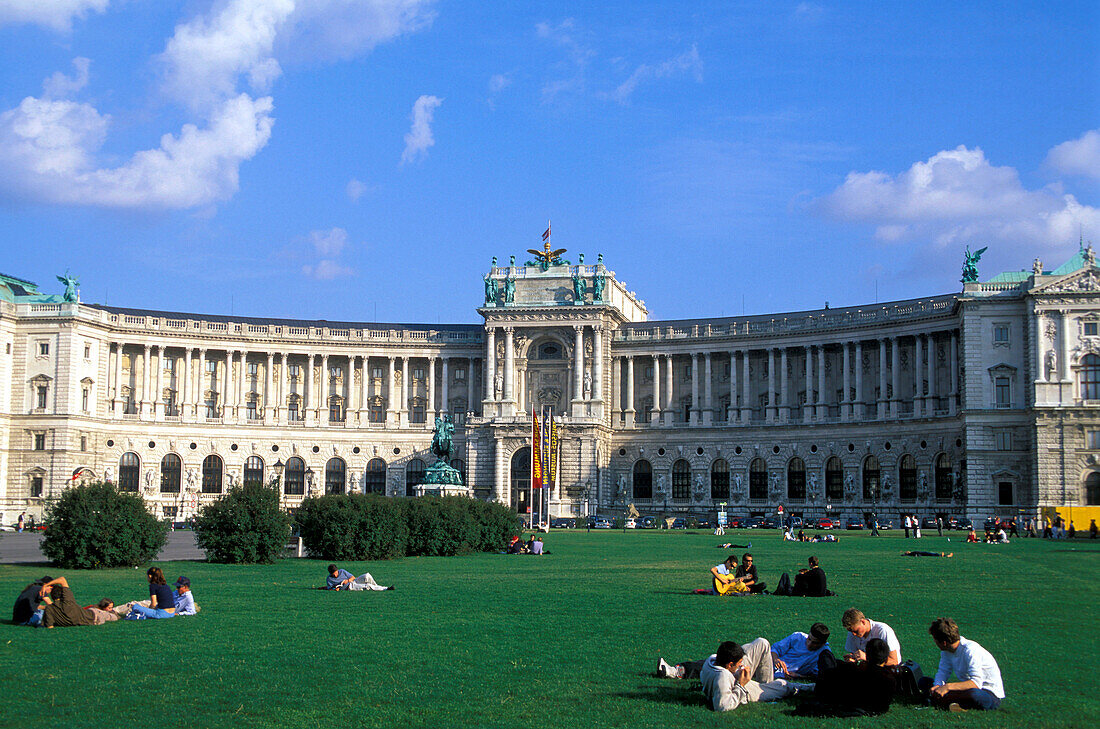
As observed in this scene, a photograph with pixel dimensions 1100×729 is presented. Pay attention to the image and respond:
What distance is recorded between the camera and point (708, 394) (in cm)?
11181

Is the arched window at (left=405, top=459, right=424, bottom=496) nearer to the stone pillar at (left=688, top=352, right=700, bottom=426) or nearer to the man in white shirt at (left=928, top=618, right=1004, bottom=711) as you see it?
the stone pillar at (left=688, top=352, right=700, bottom=426)

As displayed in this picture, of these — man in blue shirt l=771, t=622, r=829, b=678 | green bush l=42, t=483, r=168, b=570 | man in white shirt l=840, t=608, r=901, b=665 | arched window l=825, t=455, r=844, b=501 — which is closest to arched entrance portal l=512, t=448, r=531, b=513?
arched window l=825, t=455, r=844, b=501

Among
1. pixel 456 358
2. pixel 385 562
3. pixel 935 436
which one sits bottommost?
pixel 385 562

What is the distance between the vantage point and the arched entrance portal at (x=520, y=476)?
110m

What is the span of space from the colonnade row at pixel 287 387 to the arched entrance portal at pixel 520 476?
874 centimetres

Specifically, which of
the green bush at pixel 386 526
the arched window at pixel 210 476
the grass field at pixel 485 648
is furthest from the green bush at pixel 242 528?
the arched window at pixel 210 476

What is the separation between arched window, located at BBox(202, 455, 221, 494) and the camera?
110188 millimetres

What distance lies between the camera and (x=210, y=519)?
44.1 m

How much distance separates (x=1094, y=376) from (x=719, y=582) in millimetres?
66079

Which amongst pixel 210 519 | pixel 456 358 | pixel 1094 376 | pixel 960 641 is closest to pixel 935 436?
pixel 1094 376

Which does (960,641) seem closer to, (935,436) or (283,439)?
(935,436)

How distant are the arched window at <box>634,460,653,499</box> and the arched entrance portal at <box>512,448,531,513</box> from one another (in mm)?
11011

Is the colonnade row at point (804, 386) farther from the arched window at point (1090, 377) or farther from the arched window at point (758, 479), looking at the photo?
the arched window at point (1090, 377)

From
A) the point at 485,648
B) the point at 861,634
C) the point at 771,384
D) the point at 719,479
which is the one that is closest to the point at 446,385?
the point at 719,479
